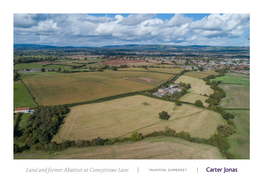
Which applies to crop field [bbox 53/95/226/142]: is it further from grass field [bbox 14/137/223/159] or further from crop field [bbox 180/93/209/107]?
crop field [bbox 180/93/209/107]

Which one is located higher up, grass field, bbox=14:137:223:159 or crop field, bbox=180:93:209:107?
crop field, bbox=180:93:209:107

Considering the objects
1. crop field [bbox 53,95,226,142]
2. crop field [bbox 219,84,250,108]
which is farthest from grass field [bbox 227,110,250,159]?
crop field [bbox 219,84,250,108]

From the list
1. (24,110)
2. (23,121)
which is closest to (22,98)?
(24,110)

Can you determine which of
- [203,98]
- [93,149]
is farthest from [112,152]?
[203,98]

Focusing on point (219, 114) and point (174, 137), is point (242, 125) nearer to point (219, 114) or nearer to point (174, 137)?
point (219, 114)

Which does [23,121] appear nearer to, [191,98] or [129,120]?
[129,120]

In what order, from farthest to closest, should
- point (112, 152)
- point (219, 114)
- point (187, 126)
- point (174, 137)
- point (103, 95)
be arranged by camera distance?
point (103, 95), point (219, 114), point (187, 126), point (174, 137), point (112, 152)
